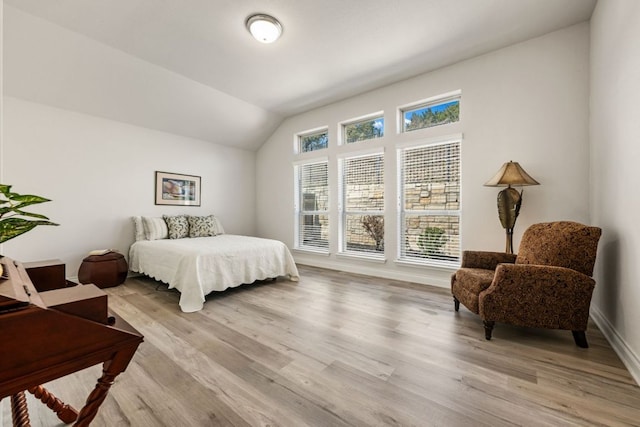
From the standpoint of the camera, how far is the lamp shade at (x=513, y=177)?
2.84 metres

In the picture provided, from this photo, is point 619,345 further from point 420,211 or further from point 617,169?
point 420,211

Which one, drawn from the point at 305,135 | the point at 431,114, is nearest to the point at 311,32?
the point at 431,114

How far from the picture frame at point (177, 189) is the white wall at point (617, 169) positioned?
5.53 metres

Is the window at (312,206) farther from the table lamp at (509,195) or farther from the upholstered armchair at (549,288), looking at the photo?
the upholstered armchair at (549,288)

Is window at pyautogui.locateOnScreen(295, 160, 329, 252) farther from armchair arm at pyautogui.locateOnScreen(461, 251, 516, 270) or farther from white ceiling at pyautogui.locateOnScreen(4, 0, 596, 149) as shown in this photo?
armchair arm at pyautogui.locateOnScreen(461, 251, 516, 270)

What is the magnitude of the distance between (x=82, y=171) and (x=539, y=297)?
17.9 feet

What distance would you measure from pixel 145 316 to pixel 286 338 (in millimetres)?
1485

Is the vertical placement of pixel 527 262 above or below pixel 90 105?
below

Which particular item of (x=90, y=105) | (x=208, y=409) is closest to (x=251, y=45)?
(x=90, y=105)

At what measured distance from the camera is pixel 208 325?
8.14 ft

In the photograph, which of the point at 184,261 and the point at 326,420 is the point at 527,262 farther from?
the point at 184,261

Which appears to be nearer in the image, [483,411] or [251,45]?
[483,411]

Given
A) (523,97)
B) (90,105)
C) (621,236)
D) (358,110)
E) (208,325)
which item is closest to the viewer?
(621,236)

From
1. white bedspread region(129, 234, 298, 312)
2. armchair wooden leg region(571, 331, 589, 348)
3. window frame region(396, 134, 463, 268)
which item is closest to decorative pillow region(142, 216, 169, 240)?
white bedspread region(129, 234, 298, 312)
